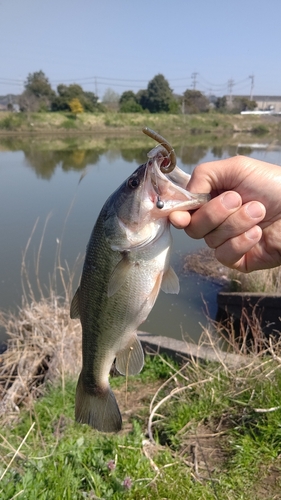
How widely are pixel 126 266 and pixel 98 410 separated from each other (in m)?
0.78

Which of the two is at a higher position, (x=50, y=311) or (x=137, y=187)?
(x=137, y=187)

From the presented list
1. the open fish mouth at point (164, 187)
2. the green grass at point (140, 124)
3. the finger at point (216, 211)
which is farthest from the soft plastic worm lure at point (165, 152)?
the green grass at point (140, 124)

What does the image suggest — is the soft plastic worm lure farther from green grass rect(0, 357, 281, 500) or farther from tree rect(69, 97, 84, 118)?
tree rect(69, 97, 84, 118)

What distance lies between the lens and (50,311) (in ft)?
16.7

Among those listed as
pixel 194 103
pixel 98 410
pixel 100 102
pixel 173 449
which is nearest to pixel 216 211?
pixel 98 410

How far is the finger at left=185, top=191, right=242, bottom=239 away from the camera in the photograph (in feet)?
6.10

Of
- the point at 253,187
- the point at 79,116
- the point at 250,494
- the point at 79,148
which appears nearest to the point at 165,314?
the point at 250,494

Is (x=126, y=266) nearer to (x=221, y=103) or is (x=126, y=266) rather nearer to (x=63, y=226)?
(x=63, y=226)

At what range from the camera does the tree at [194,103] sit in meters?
59.1

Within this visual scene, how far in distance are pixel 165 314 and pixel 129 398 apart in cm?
294

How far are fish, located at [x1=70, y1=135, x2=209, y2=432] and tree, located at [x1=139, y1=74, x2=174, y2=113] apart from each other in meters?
58.6

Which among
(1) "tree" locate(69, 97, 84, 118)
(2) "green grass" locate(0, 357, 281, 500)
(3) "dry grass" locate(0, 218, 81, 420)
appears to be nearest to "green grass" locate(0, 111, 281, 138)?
(1) "tree" locate(69, 97, 84, 118)

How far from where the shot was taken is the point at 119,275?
5.95ft

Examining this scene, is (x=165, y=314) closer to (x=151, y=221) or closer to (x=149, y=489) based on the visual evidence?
(x=149, y=489)
